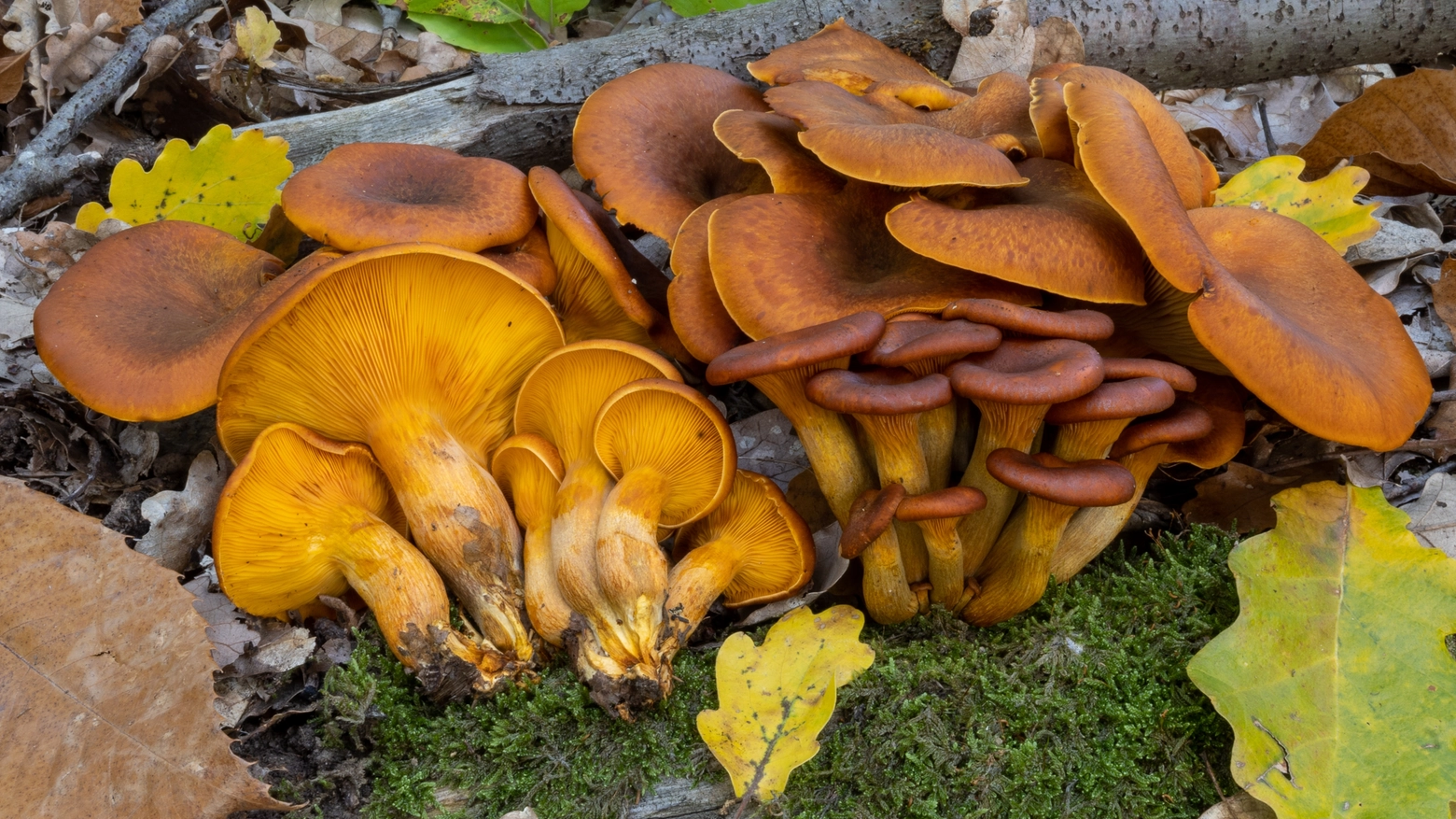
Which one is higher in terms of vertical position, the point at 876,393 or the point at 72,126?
the point at 876,393

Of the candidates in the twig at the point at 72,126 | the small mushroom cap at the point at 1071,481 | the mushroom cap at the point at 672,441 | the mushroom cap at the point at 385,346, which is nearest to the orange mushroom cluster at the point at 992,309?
the small mushroom cap at the point at 1071,481

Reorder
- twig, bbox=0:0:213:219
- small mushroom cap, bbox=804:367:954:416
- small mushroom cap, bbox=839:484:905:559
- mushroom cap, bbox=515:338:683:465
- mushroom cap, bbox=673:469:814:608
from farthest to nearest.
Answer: twig, bbox=0:0:213:219, mushroom cap, bbox=673:469:814:608, mushroom cap, bbox=515:338:683:465, small mushroom cap, bbox=839:484:905:559, small mushroom cap, bbox=804:367:954:416

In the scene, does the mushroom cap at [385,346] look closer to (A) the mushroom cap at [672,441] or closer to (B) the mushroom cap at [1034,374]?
(A) the mushroom cap at [672,441]

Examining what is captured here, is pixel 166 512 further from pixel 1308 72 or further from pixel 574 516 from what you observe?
pixel 1308 72

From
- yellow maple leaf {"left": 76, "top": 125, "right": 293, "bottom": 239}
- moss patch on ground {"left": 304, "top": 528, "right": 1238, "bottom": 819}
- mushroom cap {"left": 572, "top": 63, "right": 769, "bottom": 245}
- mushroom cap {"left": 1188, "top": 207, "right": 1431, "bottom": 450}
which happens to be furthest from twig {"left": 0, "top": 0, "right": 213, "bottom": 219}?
mushroom cap {"left": 1188, "top": 207, "right": 1431, "bottom": 450}

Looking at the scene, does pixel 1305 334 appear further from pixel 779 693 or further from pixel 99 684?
pixel 99 684

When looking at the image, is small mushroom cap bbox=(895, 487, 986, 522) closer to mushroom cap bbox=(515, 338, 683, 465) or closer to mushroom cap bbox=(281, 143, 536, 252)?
mushroom cap bbox=(515, 338, 683, 465)

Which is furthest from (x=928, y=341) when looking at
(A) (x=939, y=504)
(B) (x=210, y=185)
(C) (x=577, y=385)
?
(B) (x=210, y=185)
